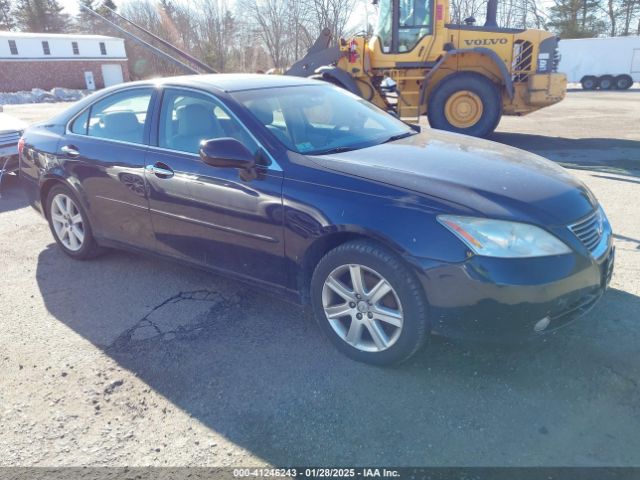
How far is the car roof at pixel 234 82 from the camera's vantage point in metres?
3.55

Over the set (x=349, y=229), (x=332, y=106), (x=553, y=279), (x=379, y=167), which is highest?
(x=332, y=106)

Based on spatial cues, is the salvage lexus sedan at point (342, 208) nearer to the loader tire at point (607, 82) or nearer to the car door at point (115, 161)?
the car door at point (115, 161)

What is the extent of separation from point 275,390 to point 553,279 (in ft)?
5.14

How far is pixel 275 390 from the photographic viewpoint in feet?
8.87

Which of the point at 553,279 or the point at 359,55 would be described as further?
the point at 359,55

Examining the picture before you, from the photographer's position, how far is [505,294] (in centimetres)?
241

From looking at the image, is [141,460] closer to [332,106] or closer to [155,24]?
[332,106]

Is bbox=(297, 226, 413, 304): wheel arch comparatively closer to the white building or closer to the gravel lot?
→ the gravel lot

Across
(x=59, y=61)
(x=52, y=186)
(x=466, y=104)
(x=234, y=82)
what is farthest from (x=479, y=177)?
(x=59, y=61)

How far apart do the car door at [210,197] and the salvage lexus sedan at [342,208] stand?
0.4 inches

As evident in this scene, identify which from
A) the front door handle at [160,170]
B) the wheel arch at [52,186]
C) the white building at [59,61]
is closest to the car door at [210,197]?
the front door handle at [160,170]

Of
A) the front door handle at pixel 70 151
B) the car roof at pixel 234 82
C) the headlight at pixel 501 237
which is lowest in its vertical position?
the headlight at pixel 501 237

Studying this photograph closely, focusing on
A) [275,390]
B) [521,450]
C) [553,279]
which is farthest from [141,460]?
[553,279]

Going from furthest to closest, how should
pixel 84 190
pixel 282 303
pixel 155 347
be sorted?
pixel 84 190 < pixel 282 303 < pixel 155 347
